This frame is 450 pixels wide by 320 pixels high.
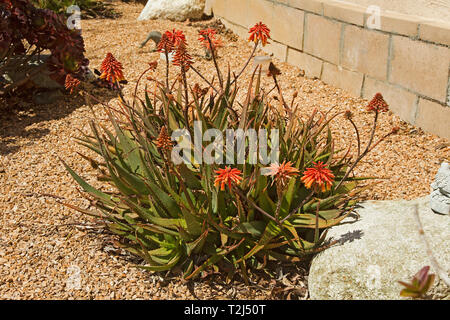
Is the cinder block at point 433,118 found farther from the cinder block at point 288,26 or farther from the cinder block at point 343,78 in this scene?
the cinder block at point 288,26

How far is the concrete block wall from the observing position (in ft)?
12.3

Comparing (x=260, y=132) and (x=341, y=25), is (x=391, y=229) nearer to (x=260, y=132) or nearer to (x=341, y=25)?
(x=260, y=132)

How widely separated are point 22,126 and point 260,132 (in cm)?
249

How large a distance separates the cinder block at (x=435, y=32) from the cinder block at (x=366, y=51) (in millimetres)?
391

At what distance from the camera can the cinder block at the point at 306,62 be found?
16.5ft

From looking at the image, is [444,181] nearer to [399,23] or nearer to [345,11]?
[399,23]

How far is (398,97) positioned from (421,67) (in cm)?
35

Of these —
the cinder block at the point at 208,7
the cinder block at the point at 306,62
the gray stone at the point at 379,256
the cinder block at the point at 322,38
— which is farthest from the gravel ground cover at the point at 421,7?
the cinder block at the point at 208,7

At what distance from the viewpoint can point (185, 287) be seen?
8.45 feet

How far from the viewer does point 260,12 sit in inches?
224

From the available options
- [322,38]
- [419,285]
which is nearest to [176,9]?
[322,38]

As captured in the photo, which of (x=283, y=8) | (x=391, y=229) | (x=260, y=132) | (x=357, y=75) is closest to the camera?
(x=391, y=229)

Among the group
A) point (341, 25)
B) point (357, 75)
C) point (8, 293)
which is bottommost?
point (8, 293)

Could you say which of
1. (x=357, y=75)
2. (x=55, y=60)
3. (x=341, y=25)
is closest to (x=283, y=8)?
(x=341, y=25)
